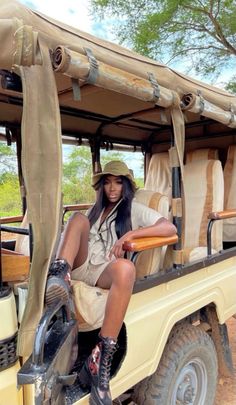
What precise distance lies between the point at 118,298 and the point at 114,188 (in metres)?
1.07

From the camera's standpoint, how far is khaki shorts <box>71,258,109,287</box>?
7.95 feet

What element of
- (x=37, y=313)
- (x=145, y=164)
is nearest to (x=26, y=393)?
(x=37, y=313)

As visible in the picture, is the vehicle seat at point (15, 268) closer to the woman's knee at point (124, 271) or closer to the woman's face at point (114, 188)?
the woman's knee at point (124, 271)

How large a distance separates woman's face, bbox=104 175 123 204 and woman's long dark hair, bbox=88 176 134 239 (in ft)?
0.09

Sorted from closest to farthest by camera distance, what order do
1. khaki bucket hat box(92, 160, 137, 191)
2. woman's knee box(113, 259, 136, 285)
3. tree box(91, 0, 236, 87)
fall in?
1. woman's knee box(113, 259, 136, 285)
2. khaki bucket hat box(92, 160, 137, 191)
3. tree box(91, 0, 236, 87)

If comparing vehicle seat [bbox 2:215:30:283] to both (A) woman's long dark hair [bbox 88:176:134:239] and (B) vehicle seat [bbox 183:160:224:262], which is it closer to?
(A) woman's long dark hair [bbox 88:176:134:239]

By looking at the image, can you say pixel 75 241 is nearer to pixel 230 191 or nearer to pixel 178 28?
pixel 230 191

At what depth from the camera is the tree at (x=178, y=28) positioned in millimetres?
8953

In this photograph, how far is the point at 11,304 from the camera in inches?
59.9

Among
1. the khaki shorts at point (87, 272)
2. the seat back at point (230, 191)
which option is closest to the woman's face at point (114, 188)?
the khaki shorts at point (87, 272)

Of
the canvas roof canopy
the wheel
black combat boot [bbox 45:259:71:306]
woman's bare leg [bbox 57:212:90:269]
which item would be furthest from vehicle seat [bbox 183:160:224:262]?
black combat boot [bbox 45:259:71:306]

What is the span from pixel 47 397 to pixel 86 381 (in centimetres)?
40

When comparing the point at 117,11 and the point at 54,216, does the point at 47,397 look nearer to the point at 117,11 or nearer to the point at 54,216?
the point at 54,216

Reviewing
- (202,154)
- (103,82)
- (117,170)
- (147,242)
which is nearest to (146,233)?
(147,242)
